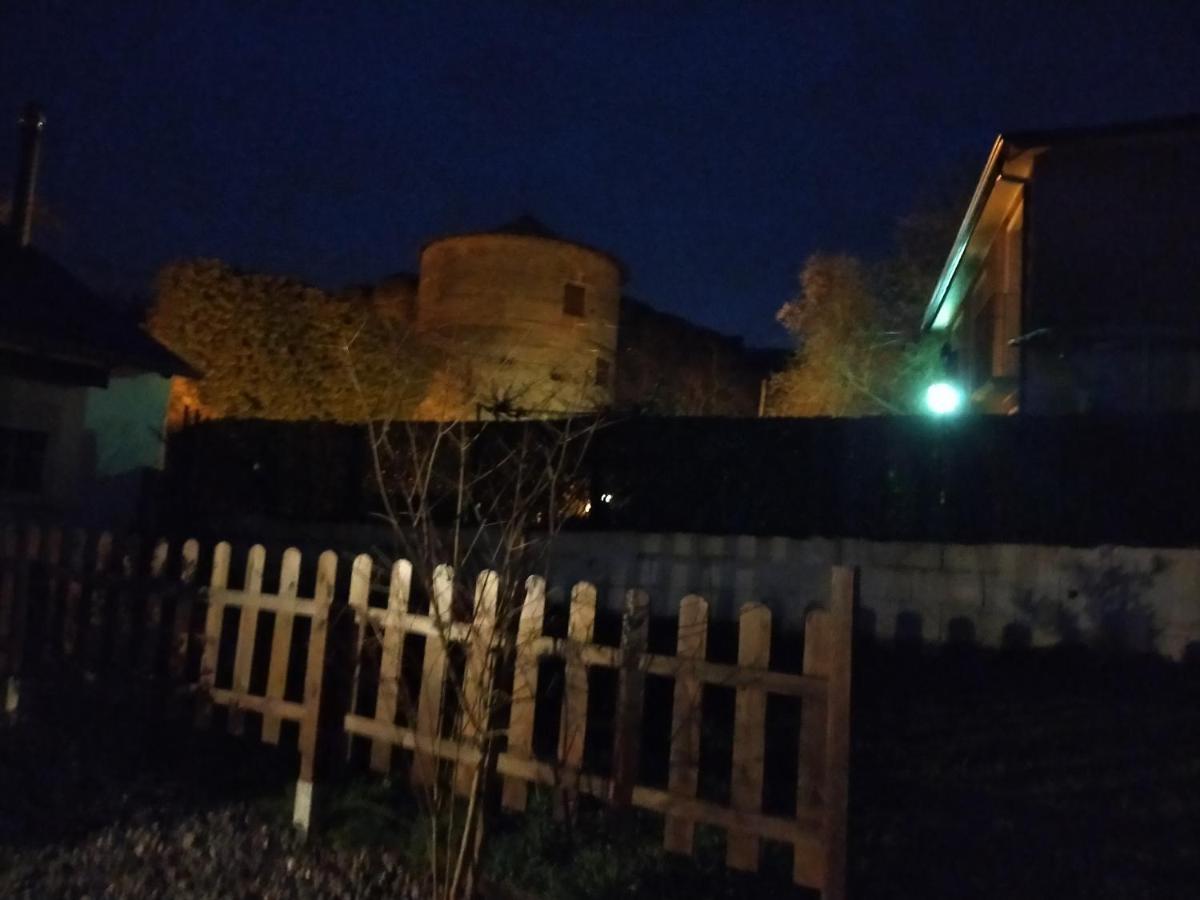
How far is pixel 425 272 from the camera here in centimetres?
2875

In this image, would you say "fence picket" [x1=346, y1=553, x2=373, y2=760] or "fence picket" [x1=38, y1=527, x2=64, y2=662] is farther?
"fence picket" [x1=38, y1=527, x2=64, y2=662]

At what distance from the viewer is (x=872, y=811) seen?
5184 millimetres

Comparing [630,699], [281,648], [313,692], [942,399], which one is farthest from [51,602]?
[942,399]

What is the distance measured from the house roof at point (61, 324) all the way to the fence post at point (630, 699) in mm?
9271

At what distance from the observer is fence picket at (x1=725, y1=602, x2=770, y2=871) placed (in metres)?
4.32

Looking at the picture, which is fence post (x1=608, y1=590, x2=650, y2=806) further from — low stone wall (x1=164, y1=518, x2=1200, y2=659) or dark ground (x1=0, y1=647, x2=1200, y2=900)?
low stone wall (x1=164, y1=518, x2=1200, y2=659)

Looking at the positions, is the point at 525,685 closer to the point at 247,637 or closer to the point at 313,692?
the point at 313,692

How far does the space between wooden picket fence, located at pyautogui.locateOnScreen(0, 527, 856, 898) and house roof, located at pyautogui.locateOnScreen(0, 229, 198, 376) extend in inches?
198

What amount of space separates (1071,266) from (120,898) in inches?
467

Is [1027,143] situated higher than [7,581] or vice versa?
[1027,143]

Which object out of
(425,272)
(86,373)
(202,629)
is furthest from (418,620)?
(425,272)

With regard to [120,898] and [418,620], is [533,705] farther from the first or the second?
[120,898]

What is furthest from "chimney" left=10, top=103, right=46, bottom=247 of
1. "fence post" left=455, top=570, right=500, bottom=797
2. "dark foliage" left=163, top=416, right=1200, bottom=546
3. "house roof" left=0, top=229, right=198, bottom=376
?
"fence post" left=455, top=570, right=500, bottom=797

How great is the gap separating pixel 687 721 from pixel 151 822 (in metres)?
2.79
